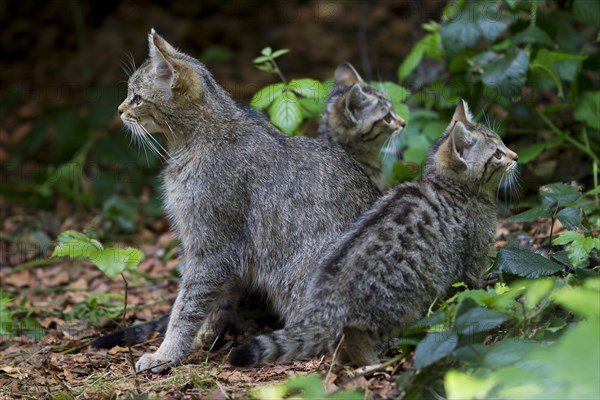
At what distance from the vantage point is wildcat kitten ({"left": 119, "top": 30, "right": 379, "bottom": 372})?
19.8 feet

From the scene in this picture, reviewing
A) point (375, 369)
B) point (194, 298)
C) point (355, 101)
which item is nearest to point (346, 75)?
point (355, 101)

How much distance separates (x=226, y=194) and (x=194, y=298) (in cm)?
77

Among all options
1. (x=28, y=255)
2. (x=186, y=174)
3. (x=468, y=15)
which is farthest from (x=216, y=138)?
(x=28, y=255)

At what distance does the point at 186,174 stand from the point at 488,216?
2.19 metres

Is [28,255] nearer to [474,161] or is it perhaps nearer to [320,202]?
[320,202]

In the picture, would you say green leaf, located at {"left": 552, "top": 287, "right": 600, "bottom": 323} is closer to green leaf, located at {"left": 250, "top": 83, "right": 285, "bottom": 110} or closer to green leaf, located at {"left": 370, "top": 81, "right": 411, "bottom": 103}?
green leaf, located at {"left": 250, "top": 83, "right": 285, "bottom": 110}

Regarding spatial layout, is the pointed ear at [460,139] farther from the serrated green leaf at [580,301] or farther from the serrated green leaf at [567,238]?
the serrated green leaf at [580,301]

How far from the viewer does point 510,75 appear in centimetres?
731

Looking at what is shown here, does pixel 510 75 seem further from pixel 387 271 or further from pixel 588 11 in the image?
pixel 387 271

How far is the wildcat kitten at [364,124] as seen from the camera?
7.20 m

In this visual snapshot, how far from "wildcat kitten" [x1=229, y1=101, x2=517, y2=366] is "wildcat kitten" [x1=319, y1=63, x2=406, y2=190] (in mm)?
1307

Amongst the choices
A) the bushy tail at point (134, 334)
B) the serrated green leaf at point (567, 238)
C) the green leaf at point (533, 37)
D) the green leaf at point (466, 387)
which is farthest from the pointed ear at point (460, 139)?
the green leaf at point (466, 387)

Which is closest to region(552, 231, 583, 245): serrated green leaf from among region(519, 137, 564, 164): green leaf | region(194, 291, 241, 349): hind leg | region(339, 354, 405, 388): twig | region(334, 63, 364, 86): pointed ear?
region(339, 354, 405, 388): twig

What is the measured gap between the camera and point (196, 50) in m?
13.0
